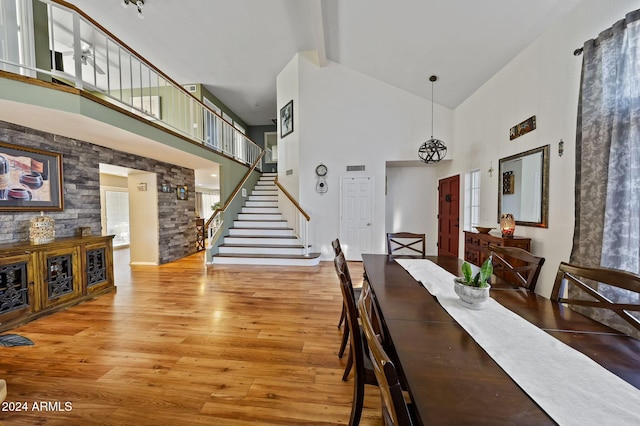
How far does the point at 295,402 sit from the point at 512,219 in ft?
10.5

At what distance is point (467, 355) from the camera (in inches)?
36.9

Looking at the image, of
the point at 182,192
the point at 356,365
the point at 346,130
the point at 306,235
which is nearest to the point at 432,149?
the point at 346,130

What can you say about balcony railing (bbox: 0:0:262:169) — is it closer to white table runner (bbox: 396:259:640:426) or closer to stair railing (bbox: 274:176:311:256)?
stair railing (bbox: 274:176:311:256)

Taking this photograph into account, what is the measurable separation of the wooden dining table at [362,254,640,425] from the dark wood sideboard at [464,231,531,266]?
1688 mm

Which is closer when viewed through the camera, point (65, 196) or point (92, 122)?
point (92, 122)

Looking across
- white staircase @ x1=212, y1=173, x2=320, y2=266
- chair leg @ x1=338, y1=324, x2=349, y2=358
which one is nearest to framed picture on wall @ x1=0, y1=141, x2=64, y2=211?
white staircase @ x1=212, y1=173, x2=320, y2=266

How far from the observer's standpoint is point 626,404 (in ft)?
2.30

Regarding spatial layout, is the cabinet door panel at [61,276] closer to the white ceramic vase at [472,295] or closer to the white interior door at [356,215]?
the white ceramic vase at [472,295]

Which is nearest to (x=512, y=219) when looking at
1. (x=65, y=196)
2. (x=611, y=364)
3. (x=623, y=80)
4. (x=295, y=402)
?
(x=623, y=80)

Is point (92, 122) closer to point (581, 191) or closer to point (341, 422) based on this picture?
point (341, 422)

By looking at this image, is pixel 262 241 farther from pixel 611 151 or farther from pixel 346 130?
pixel 611 151

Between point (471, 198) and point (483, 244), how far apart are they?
1657 mm

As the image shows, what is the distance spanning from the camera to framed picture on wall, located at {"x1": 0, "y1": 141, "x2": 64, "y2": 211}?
291 centimetres

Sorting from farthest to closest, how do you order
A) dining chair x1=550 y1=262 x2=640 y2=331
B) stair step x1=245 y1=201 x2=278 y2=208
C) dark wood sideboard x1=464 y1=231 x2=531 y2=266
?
stair step x1=245 y1=201 x2=278 y2=208 < dark wood sideboard x1=464 y1=231 x2=531 y2=266 < dining chair x1=550 y1=262 x2=640 y2=331
